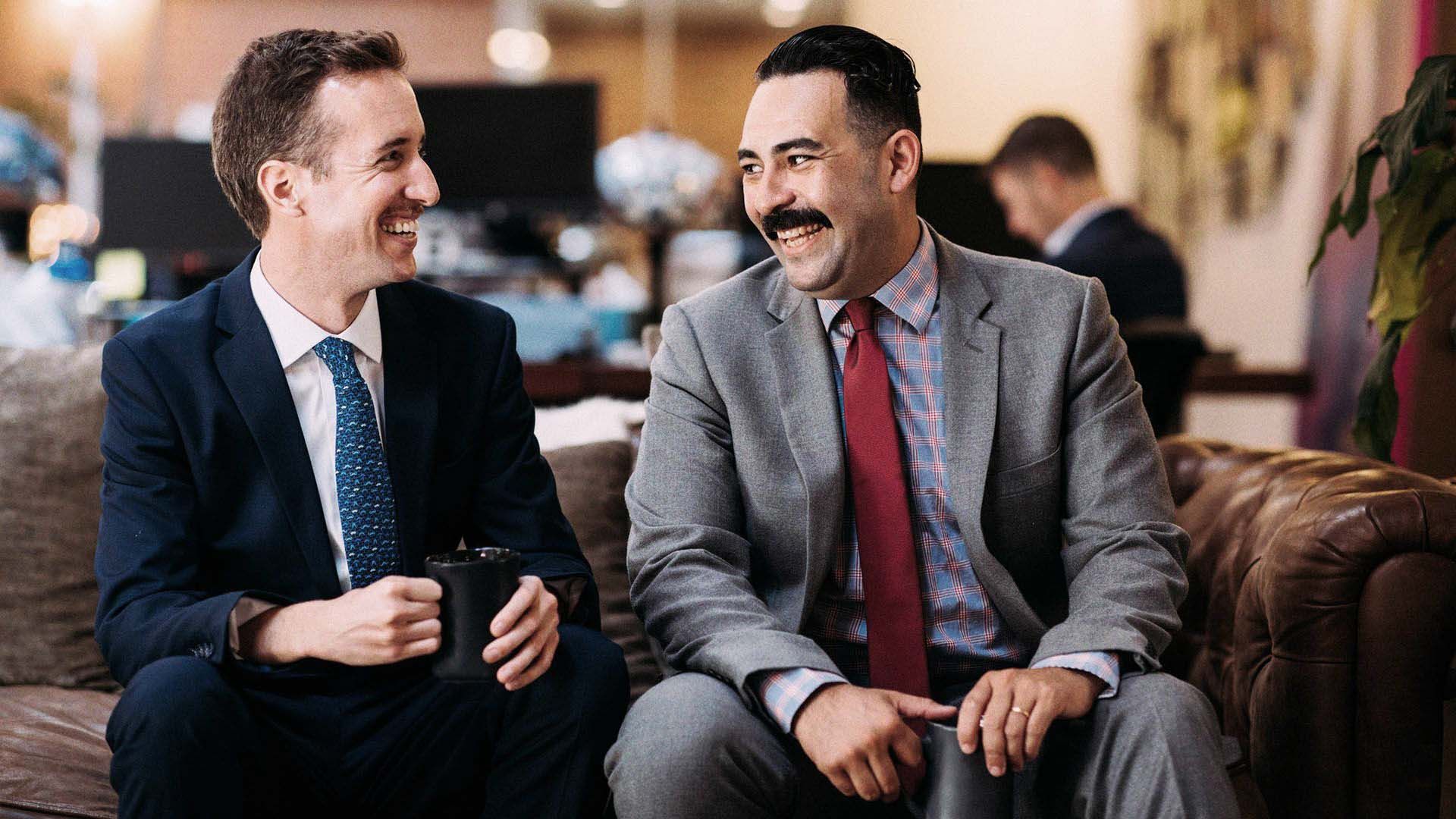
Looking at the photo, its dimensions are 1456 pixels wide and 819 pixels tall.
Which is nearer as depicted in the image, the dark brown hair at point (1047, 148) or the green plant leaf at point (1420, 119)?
the green plant leaf at point (1420, 119)

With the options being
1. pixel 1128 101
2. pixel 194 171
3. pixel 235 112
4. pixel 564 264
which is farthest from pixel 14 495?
pixel 1128 101

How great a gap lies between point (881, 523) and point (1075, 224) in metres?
2.43

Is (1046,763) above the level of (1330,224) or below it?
below

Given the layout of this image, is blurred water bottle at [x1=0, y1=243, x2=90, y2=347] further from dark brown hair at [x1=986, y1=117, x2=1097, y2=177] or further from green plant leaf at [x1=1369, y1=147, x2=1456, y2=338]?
green plant leaf at [x1=1369, y1=147, x2=1456, y2=338]

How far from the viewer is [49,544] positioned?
2057mm

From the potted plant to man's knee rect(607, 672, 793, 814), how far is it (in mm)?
1188

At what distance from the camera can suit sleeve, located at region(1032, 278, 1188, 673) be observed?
1.53m

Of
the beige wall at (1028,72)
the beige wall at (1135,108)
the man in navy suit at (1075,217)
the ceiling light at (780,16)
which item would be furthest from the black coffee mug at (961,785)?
the ceiling light at (780,16)

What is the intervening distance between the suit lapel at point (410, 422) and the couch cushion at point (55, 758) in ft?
1.63

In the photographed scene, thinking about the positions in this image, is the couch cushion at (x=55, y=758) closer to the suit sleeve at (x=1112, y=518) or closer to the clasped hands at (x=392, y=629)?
the clasped hands at (x=392, y=629)

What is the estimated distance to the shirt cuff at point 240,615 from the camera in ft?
4.72

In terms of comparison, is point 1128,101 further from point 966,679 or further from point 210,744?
point 210,744

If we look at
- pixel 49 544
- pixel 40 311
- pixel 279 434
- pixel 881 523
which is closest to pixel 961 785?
pixel 881 523

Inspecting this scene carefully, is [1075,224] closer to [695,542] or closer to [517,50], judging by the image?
[695,542]
